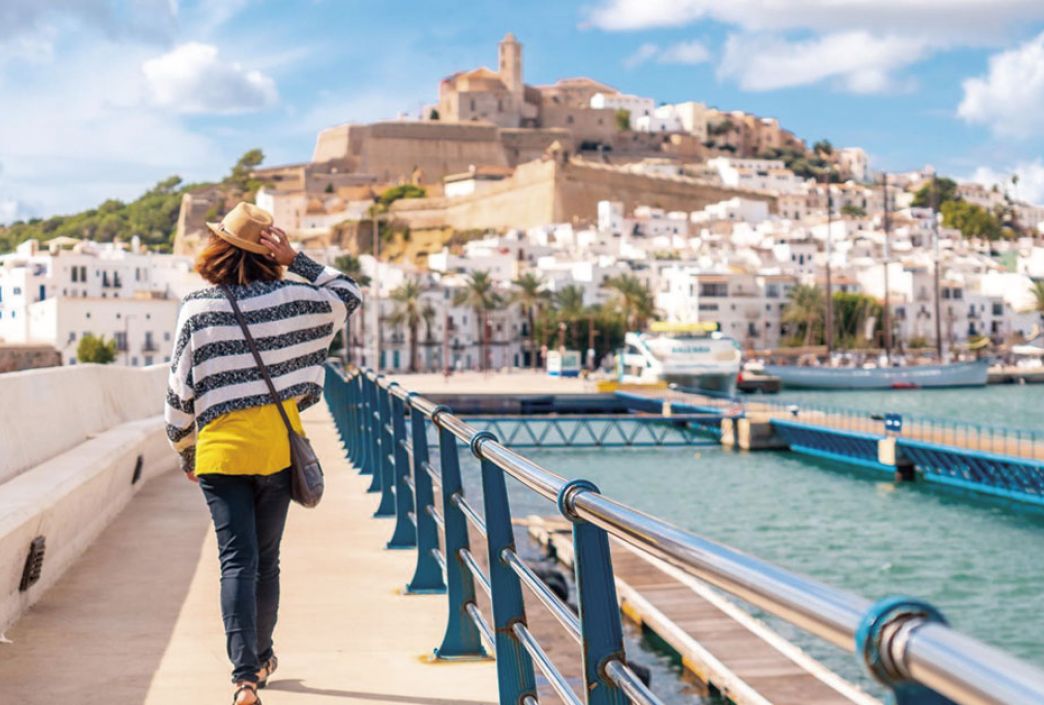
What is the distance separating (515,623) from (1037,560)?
2109cm

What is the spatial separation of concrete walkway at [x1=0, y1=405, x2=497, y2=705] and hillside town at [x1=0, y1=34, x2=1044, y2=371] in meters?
45.2

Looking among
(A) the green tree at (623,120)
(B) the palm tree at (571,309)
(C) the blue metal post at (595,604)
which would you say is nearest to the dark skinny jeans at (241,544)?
(C) the blue metal post at (595,604)

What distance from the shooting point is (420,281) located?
8500cm

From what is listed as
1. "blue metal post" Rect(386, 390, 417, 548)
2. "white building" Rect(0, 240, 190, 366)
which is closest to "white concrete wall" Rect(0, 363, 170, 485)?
"blue metal post" Rect(386, 390, 417, 548)

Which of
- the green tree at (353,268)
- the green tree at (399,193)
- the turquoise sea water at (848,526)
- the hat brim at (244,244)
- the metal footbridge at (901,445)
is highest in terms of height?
the green tree at (399,193)

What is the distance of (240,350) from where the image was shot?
159 inches

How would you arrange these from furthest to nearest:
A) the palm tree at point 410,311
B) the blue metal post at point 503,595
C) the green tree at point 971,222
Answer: the green tree at point 971,222 → the palm tree at point 410,311 → the blue metal post at point 503,595

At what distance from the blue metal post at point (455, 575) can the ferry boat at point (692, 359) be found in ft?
175

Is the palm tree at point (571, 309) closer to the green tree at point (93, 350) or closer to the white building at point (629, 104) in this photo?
the green tree at point (93, 350)

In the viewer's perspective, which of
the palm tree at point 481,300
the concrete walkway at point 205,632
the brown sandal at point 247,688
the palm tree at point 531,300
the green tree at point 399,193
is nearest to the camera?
the brown sandal at point 247,688

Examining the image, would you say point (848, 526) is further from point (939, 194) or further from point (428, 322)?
point (939, 194)

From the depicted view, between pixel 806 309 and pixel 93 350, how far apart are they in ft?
146

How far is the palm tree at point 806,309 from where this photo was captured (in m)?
85.1

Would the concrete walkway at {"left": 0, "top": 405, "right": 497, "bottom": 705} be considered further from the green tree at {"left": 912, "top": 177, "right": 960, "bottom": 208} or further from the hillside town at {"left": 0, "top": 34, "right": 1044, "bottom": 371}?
the green tree at {"left": 912, "top": 177, "right": 960, "bottom": 208}
